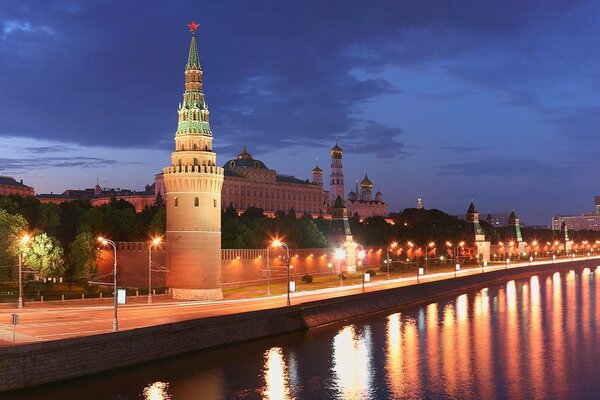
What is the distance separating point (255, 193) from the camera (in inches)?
6973

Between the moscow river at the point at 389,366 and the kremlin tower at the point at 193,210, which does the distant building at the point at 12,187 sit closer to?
the kremlin tower at the point at 193,210

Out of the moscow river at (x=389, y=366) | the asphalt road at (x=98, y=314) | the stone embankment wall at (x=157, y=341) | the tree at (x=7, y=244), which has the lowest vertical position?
the moscow river at (x=389, y=366)

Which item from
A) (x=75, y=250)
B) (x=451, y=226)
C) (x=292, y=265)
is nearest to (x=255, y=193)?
(x=451, y=226)

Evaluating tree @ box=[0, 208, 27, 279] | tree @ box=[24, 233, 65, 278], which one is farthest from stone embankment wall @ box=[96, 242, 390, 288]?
tree @ box=[0, 208, 27, 279]

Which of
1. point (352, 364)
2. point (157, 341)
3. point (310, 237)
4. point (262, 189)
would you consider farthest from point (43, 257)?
point (262, 189)

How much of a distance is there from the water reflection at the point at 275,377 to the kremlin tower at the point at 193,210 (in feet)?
59.1

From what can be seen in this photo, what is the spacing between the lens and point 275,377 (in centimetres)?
3784

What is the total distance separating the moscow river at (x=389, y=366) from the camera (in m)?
34.8

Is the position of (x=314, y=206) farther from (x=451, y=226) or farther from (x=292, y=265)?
(x=292, y=265)

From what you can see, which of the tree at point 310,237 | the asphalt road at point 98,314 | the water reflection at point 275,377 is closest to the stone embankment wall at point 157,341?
the asphalt road at point 98,314

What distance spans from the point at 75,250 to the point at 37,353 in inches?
1376

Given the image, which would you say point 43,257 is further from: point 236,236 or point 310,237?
point 310,237

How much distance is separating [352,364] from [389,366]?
1.93 meters

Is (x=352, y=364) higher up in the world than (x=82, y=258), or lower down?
lower down
